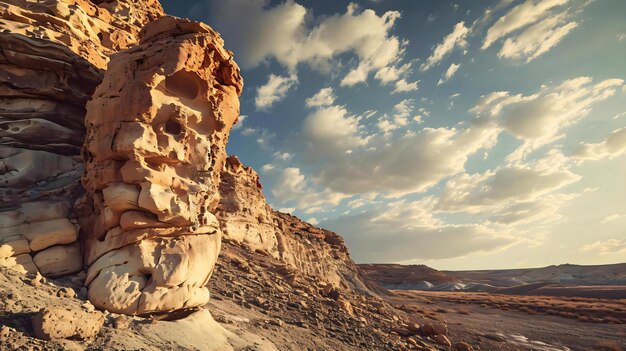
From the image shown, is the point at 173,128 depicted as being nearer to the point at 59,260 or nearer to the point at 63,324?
the point at 59,260

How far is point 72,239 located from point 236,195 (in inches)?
813

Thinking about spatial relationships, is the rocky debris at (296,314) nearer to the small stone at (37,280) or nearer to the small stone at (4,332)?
the small stone at (37,280)

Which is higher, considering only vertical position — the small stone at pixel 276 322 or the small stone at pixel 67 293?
the small stone at pixel 67 293

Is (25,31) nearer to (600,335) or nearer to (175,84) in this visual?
(175,84)

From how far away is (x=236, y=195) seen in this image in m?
30.5

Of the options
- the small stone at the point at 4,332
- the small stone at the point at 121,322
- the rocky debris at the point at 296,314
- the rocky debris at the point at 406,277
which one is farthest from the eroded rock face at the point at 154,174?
the rocky debris at the point at 406,277

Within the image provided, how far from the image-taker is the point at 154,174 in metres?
10.2

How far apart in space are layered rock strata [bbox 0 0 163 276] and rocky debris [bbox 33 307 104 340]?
11.9ft

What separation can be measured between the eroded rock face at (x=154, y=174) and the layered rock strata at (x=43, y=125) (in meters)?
1.00

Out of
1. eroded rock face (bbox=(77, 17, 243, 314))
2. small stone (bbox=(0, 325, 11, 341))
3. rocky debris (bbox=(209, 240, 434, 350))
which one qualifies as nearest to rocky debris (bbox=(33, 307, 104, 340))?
small stone (bbox=(0, 325, 11, 341))

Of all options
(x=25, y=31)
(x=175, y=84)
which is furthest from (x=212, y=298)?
(x=25, y=31)

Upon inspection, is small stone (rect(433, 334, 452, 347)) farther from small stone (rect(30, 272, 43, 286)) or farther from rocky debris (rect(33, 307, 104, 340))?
small stone (rect(30, 272, 43, 286))

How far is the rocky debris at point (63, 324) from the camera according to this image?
593 centimetres

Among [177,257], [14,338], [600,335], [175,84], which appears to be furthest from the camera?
[600,335]
